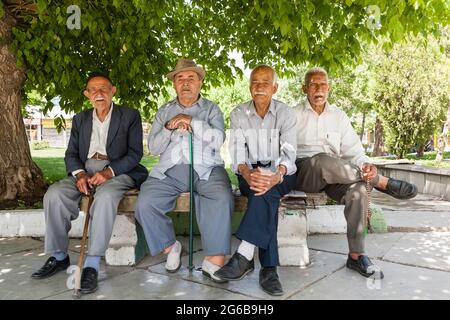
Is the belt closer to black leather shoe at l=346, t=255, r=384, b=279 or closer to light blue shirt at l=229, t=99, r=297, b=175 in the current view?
light blue shirt at l=229, t=99, r=297, b=175

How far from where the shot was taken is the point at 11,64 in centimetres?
581

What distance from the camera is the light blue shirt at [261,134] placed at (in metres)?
3.88

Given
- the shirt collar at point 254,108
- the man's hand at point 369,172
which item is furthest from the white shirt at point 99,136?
the man's hand at point 369,172

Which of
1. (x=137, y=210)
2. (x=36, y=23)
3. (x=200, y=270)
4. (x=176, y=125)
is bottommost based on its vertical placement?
(x=200, y=270)

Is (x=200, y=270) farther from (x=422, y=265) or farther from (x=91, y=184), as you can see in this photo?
(x=422, y=265)

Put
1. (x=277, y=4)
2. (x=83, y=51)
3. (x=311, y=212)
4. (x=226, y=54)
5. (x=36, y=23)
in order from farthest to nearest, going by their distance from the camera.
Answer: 1. (x=226, y=54)
2. (x=83, y=51)
3. (x=36, y=23)
4. (x=311, y=212)
5. (x=277, y=4)

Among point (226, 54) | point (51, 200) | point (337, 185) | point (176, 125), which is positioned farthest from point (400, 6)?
point (226, 54)

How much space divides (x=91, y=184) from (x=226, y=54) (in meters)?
4.04

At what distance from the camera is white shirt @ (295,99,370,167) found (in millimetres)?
4141

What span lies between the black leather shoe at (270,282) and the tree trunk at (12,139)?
12.6ft

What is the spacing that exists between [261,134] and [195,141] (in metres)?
0.61

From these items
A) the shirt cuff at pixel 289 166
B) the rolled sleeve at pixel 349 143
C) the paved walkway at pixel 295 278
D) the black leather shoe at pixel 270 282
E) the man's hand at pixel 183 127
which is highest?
the man's hand at pixel 183 127

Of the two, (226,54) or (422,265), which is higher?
(226,54)

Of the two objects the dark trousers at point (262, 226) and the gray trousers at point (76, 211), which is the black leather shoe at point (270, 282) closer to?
the dark trousers at point (262, 226)
